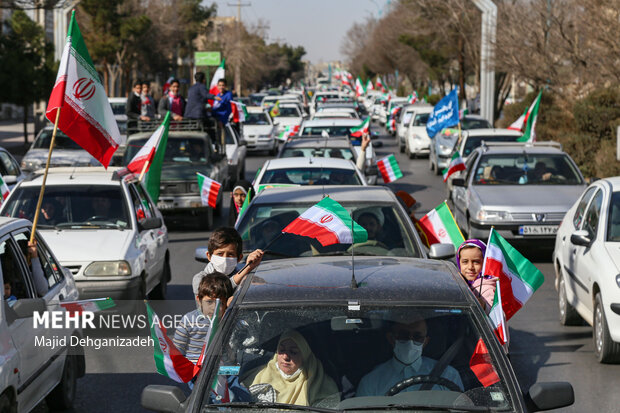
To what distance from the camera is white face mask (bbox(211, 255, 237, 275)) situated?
7215 mm

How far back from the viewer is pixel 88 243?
10570mm

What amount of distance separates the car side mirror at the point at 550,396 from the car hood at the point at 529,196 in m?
10.2

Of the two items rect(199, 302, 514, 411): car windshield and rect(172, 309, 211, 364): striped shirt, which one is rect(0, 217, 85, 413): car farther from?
rect(199, 302, 514, 411): car windshield

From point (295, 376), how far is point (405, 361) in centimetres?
49

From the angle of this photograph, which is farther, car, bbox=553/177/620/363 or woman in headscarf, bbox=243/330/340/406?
car, bbox=553/177/620/363

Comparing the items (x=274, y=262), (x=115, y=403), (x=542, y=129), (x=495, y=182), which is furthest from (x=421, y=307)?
(x=542, y=129)

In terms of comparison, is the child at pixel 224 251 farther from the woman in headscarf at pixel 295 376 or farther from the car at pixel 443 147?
the car at pixel 443 147

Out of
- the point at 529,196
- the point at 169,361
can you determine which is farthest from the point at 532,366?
the point at 529,196

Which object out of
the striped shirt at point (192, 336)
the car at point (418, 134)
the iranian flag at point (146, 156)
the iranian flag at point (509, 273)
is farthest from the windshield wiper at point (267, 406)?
the car at point (418, 134)

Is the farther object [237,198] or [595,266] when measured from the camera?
[237,198]

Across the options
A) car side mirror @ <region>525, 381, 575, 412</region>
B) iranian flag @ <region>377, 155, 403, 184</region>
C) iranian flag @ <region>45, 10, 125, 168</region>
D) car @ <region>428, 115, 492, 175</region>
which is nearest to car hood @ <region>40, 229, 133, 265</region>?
iranian flag @ <region>45, 10, 125, 168</region>

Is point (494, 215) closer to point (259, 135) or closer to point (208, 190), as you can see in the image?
point (208, 190)

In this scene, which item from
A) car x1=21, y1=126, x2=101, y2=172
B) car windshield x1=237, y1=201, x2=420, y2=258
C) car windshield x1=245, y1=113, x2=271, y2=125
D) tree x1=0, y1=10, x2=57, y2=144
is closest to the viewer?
car windshield x1=237, y1=201, x2=420, y2=258

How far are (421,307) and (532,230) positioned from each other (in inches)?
401
